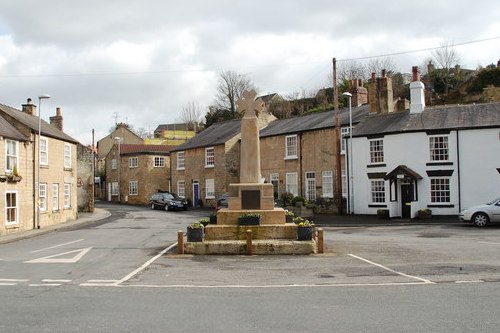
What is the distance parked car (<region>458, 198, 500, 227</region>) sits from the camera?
25.8 meters

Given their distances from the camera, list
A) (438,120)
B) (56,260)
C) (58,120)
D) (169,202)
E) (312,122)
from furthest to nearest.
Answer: (169,202), (58,120), (312,122), (438,120), (56,260)

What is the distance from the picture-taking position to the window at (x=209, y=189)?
4807 centimetres

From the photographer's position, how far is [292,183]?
135ft

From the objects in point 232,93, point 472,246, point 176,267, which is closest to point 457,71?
point 232,93

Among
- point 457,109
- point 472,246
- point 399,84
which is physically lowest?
point 472,246

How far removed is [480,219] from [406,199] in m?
6.82

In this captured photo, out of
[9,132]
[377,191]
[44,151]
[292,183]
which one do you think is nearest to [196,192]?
[292,183]

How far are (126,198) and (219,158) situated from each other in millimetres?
17020

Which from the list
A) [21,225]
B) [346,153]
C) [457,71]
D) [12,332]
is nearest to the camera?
[12,332]

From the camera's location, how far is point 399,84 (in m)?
65.8

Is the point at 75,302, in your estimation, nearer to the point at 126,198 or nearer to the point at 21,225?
the point at 21,225

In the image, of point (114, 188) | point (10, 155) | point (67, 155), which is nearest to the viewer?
point (10, 155)

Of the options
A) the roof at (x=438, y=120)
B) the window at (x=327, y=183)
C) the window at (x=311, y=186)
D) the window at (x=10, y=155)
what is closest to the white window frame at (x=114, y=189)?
the window at (x=311, y=186)

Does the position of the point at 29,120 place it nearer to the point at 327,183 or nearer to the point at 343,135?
the point at 327,183
